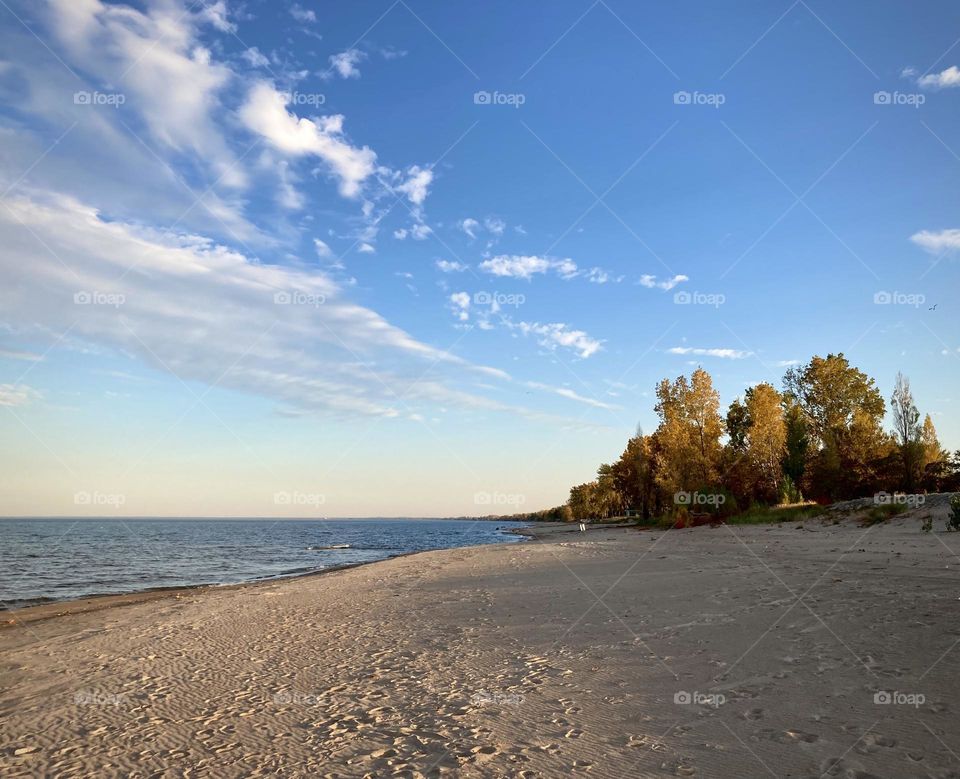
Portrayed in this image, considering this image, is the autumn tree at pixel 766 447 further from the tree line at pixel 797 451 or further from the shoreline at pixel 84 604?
the shoreline at pixel 84 604

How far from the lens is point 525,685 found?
8.01 m

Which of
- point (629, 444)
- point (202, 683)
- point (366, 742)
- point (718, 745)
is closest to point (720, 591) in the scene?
point (718, 745)

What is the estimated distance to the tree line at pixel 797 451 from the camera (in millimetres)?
45812

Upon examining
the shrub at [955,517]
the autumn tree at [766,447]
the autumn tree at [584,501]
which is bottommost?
the autumn tree at [584,501]

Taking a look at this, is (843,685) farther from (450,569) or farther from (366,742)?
(450,569)

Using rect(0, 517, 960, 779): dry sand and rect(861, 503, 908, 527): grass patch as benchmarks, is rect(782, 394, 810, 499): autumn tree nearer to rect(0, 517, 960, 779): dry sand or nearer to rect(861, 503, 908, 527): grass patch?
rect(861, 503, 908, 527): grass patch

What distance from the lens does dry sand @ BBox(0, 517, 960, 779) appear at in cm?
574

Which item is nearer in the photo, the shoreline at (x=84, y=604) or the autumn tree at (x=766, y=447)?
the shoreline at (x=84, y=604)

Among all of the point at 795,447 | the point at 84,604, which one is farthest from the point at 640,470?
the point at 84,604

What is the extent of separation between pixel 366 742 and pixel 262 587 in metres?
19.6

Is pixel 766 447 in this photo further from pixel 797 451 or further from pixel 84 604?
pixel 84 604

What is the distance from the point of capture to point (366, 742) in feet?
20.5

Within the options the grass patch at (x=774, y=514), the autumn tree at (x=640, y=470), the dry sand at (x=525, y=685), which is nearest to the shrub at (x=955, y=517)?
the dry sand at (x=525, y=685)

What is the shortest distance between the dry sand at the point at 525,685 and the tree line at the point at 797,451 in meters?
32.2
